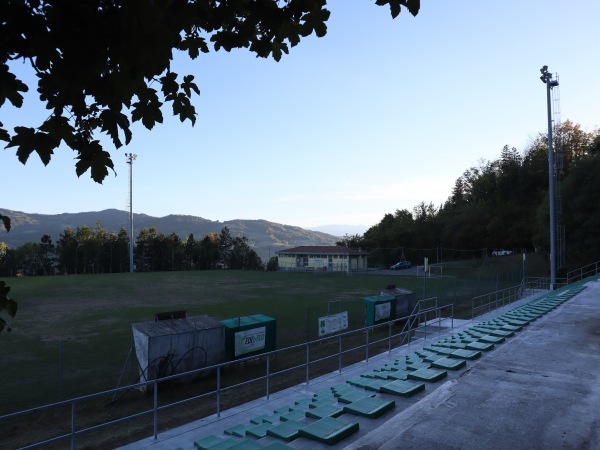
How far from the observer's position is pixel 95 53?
2.09 meters

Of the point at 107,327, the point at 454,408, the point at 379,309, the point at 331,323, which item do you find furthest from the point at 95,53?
the point at 107,327

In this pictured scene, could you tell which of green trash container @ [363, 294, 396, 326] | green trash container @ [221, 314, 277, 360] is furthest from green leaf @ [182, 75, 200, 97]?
green trash container @ [363, 294, 396, 326]

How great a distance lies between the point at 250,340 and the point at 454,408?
817 centimetres

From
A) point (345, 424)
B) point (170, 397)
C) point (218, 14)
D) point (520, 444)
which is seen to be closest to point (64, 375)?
point (170, 397)

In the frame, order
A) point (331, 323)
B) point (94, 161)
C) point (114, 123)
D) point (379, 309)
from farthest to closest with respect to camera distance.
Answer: point (379, 309) < point (331, 323) < point (94, 161) < point (114, 123)

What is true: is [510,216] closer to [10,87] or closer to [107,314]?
[107,314]

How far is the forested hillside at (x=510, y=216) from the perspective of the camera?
4384 cm

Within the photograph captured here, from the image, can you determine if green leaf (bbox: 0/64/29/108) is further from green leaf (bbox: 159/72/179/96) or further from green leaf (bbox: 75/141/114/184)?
green leaf (bbox: 159/72/179/96)

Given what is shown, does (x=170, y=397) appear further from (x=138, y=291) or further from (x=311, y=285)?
→ (x=311, y=285)

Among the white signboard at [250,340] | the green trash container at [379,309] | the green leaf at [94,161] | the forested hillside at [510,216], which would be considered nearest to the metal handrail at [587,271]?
the forested hillside at [510,216]

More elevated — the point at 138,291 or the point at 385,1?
the point at 385,1

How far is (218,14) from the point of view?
133 inches

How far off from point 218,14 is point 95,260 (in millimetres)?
71255

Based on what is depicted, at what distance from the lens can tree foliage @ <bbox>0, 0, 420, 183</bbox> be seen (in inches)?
79.4
